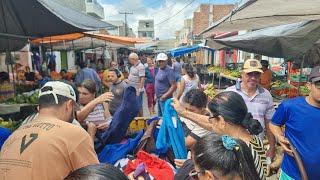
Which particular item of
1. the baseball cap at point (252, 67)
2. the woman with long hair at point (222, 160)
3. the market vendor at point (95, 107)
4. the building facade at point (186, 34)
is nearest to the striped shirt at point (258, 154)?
the woman with long hair at point (222, 160)

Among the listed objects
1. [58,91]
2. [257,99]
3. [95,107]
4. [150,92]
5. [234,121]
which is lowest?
[150,92]

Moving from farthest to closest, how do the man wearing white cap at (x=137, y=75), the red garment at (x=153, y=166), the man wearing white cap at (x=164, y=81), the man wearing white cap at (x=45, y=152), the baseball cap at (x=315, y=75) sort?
the man wearing white cap at (x=137, y=75) → the man wearing white cap at (x=164, y=81) → the baseball cap at (x=315, y=75) → the red garment at (x=153, y=166) → the man wearing white cap at (x=45, y=152)

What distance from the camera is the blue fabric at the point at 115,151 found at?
12.6 feet

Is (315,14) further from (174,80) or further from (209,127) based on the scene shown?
(174,80)

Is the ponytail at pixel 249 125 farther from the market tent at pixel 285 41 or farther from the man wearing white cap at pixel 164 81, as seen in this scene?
the man wearing white cap at pixel 164 81

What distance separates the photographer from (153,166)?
338cm

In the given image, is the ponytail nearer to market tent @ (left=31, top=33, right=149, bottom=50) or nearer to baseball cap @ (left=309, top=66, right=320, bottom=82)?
baseball cap @ (left=309, top=66, right=320, bottom=82)

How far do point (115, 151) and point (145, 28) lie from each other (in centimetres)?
12418

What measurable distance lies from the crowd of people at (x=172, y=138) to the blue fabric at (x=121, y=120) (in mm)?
11

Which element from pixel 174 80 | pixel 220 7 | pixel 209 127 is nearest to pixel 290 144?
pixel 209 127

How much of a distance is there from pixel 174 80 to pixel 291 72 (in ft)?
18.3

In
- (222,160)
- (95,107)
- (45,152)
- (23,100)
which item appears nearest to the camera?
(222,160)

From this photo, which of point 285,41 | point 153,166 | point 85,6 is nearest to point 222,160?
point 153,166

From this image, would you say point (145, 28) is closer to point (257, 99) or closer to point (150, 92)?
point (150, 92)
